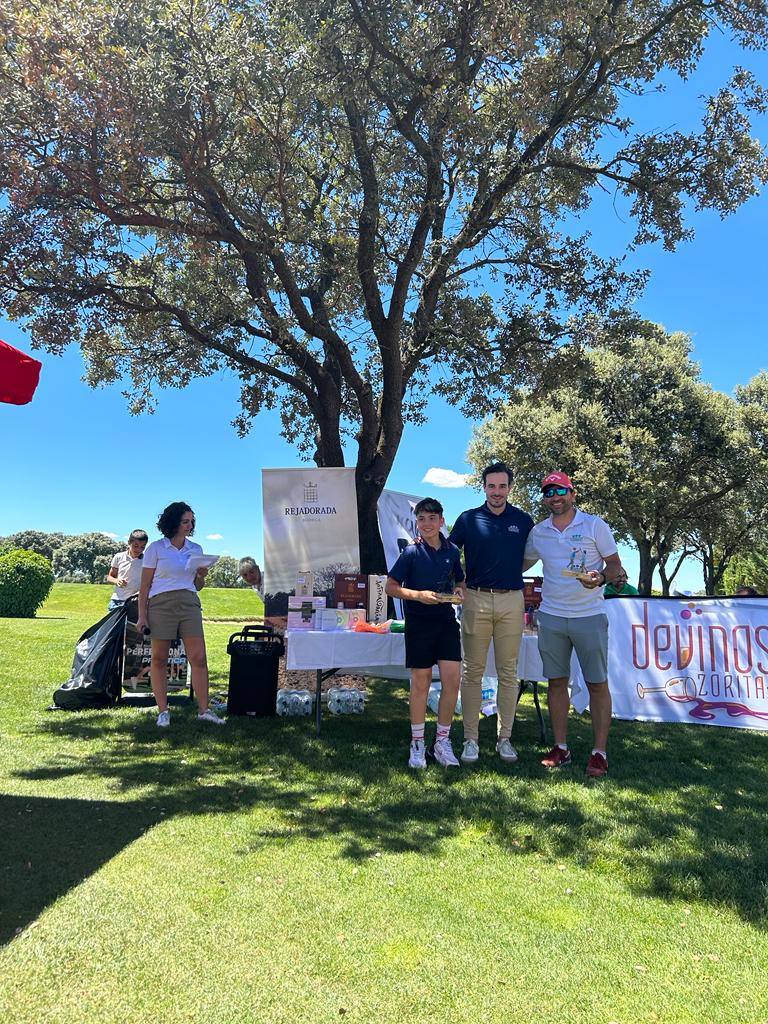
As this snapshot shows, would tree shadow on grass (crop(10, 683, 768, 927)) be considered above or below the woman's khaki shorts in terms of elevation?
below

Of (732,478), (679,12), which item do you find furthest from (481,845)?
(732,478)

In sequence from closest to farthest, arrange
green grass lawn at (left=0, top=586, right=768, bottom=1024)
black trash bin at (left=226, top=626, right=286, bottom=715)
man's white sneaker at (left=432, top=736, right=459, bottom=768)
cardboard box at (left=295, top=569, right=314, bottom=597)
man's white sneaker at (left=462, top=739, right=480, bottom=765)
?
1. green grass lawn at (left=0, top=586, right=768, bottom=1024)
2. man's white sneaker at (left=432, top=736, right=459, bottom=768)
3. man's white sneaker at (left=462, top=739, right=480, bottom=765)
4. black trash bin at (left=226, top=626, right=286, bottom=715)
5. cardboard box at (left=295, top=569, right=314, bottom=597)

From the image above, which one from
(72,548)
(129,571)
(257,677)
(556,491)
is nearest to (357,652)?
(257,677)

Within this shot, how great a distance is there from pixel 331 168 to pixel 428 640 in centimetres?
766

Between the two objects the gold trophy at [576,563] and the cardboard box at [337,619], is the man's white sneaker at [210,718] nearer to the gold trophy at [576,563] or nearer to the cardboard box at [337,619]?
the cardboard box at [337,619]

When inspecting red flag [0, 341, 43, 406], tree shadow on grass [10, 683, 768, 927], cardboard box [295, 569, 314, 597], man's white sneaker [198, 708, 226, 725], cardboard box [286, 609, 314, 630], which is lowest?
tree shadow on grass [10, 683, 768, 927]

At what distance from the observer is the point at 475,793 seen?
167 inches

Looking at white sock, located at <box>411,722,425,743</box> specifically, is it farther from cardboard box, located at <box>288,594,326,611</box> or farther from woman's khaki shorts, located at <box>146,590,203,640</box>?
woman's khaki shorts, located at <box>146,590,203,640</box>

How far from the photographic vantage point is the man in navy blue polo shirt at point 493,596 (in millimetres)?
4879

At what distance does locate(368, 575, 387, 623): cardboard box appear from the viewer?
6.26 meters

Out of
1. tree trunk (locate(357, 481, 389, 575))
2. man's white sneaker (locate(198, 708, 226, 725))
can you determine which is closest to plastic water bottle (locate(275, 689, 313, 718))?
man's white sneaker (locate(198, 708, 226, 725))

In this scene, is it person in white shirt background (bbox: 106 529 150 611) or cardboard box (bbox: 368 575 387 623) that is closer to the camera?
cardboard box (bbox: 368 575 387 623)

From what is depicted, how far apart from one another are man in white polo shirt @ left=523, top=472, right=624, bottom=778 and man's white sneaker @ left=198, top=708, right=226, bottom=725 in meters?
2.79

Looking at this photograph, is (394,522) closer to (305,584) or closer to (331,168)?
(305,584)
